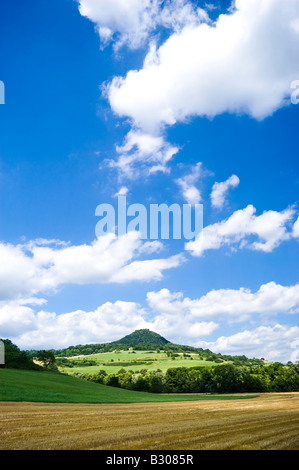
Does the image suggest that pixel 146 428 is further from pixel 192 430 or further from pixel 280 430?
pixel 280 430

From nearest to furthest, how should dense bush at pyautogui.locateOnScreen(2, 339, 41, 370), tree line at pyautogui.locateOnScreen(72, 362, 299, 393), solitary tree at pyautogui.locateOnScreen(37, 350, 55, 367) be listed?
dense bush at pyautogui.locateOnScreen(2, 339, 41, 370) → tree line at pyautogui.locateOnScreen(72, 362, 299, 393) → solitary tree at pyautogui.locateOnScreen(37, 350, 55, 367)

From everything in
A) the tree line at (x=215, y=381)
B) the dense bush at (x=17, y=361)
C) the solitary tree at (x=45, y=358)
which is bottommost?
the tree line at (x=215, y=381)

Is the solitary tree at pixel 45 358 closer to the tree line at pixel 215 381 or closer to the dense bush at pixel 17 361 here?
the dense bush at pixel 17 361

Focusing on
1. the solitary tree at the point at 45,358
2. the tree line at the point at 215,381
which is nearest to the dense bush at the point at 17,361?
the solitary tree at the point at 45,358

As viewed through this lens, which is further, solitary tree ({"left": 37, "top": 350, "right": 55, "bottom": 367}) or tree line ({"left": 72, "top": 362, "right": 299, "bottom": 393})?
solitary tree ({"left": 37, "top": 350, "right": 55, "bottom": 367})

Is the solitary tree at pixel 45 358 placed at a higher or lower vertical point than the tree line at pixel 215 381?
higher

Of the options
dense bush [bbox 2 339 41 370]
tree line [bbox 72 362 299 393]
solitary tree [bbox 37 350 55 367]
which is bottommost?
tree line [bbox 72 362 299 393]

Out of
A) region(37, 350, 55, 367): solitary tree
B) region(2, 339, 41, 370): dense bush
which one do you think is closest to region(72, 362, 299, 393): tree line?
region(37, 350, 55, 367): solitary tree

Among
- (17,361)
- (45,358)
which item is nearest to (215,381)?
(45,358)

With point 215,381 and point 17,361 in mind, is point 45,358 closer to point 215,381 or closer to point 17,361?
point 17,361

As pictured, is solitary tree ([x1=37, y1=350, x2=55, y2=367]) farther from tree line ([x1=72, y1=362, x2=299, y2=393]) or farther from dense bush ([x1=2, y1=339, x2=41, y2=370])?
tree line ([x1=72, y1=362, x2=299, y2=393])

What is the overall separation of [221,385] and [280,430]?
9609 centimetres
